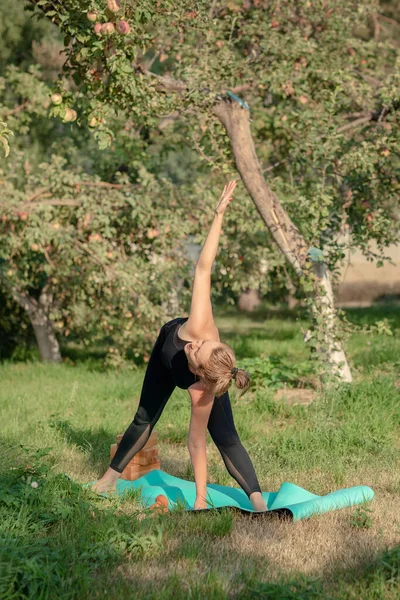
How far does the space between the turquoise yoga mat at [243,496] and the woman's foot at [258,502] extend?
51 mm

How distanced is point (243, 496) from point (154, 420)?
72 centimetres

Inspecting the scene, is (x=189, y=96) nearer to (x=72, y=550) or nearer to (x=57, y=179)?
(x=57, y=179)

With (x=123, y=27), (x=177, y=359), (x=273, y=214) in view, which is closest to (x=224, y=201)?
(x=177, y=359)

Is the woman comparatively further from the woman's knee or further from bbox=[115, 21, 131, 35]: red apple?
bbox=[115, 21, 131, 35]: red apple

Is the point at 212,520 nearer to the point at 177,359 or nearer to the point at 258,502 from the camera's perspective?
the point at 258,502

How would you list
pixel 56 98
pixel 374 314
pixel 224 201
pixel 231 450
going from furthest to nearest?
pixel 374 314
pixel 56 98
pixel 231 450
pixel 224 201

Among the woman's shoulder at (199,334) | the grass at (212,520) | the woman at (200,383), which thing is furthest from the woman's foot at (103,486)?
A: the woman's shoulder at (199,334)

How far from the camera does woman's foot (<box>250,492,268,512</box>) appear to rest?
488cm

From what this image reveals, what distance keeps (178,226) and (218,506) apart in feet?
18.8

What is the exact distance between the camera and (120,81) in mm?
7082

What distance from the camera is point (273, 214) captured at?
8344mm

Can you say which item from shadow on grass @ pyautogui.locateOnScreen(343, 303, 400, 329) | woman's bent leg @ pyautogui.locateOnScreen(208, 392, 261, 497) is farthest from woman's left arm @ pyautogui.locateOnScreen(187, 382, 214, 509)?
shadow on grass @ pyautogui.locateOnScreen(343, 303, 400, 329)

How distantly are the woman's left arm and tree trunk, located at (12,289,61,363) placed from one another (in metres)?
7.08

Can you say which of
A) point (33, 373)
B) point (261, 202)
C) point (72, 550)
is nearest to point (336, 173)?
point (261, 202)
